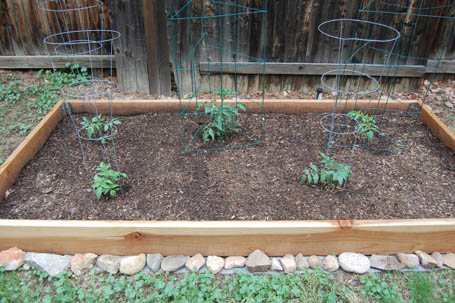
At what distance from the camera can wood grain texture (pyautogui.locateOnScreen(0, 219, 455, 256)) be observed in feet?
6.70

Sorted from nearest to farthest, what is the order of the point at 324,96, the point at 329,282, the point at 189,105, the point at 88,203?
the point at 329,282 → the point at 88,203 → the point at 189,105 → the point at 324,96

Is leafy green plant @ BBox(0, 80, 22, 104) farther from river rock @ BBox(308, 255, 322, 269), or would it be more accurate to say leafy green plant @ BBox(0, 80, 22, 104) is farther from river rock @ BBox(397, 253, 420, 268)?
river rock @ BBox(397, 253, 420, 268)

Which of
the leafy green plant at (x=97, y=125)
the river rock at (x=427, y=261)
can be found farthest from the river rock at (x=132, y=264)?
the river rock at (x=427, y=261)

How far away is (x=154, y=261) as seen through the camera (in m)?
2.11

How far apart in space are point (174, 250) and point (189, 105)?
1622 mm

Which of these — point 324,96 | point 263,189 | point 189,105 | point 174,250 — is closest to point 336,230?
point 263,189

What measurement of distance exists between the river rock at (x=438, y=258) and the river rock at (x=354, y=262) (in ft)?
1.46

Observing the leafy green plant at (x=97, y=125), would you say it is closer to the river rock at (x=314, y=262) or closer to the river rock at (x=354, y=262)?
the river rock at (x=314, y=262)

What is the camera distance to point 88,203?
2.34 meters

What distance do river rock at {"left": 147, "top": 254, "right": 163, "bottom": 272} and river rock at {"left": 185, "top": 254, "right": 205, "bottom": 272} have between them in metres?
0.18

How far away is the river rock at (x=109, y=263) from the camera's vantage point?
6.85 feet

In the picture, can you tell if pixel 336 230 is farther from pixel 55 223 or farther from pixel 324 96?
pixel 324 96

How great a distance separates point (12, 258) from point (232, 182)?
5.03 feet

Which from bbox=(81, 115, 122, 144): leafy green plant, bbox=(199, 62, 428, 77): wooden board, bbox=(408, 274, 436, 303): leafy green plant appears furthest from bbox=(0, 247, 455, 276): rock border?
bbox=(199, 62, 428, 77): wooden board
